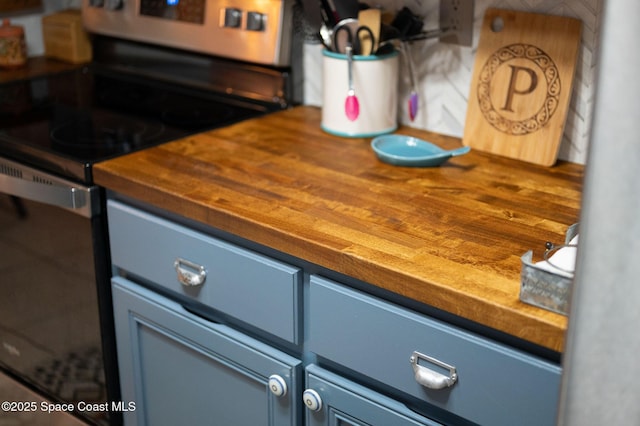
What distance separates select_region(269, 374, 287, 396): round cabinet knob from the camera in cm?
138

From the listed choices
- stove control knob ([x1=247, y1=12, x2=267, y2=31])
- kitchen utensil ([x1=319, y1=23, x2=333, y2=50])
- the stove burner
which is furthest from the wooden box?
kitchen utensil ([x1=319, y1=23, x2=333, y2=50])

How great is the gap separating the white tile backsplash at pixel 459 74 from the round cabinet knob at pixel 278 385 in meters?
0.69

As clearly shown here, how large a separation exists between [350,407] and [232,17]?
108 centimetres

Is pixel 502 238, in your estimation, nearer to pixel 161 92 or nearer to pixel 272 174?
pixel 272 174

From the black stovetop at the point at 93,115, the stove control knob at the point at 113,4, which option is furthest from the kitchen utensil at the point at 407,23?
the stove control knob at the point at 113,4

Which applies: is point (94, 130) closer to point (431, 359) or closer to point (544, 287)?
point (431, 359)

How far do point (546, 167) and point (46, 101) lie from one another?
1.26 metres

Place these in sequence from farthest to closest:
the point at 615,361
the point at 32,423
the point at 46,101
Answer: the point at 46,101, the point at 32,423, the point at 615,361

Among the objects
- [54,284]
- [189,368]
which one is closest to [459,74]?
[189,368]

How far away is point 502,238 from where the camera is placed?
1267mm

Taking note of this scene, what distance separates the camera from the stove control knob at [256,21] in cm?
194

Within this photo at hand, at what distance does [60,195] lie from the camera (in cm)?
160

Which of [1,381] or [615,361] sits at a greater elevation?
[615,361]

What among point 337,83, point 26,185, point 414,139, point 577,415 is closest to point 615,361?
point 577,415
